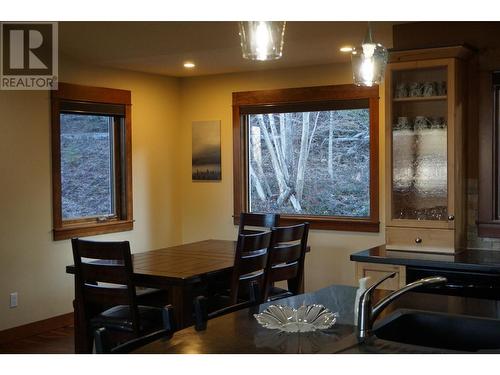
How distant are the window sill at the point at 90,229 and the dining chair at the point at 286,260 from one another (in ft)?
6.45

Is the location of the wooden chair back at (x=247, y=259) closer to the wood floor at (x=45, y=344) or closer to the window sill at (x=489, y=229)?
the window sill at (x=489, y=229)

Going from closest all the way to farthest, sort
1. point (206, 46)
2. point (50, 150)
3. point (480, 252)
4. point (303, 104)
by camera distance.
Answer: point (480, 252)
point (206, 46)
point (50, 150)
point (303, 104)

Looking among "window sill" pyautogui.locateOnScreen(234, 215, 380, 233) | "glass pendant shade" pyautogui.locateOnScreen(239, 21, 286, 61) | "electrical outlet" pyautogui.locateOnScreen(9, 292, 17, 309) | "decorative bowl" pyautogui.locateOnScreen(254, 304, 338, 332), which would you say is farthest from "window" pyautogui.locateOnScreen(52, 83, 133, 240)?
"glass pendant shade" pyautogui.locateOnScreen(239, 21, 286, 61)

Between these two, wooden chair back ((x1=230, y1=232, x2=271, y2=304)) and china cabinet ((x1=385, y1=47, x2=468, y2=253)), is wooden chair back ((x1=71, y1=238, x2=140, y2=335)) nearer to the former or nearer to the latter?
wooden chair back ((x1=230, y1=232, x2=271, y2=304))

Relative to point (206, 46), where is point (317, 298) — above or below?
below

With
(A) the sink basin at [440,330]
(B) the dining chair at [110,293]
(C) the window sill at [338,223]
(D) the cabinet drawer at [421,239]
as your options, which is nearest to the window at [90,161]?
(C) the window sill at [338,223]

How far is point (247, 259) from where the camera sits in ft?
13.1

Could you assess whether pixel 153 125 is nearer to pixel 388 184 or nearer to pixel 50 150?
pixel 50 150

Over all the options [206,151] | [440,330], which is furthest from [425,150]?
[206,151]

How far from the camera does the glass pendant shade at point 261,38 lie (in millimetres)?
2037

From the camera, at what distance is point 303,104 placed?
6.29 m
